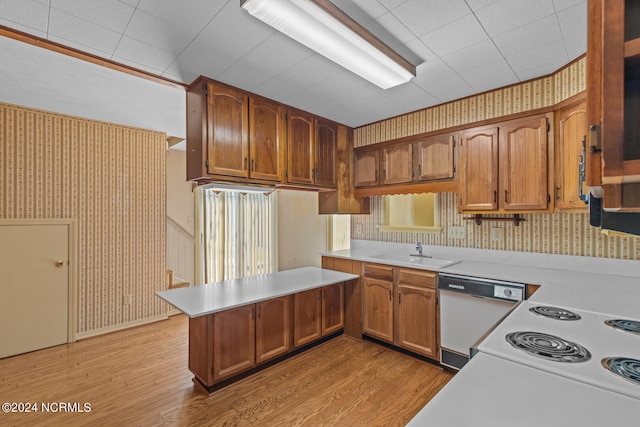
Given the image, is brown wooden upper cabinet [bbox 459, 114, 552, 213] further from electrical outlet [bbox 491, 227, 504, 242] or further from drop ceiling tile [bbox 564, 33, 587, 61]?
drop ceiling tile [bbox 564, 33, 587, 61]

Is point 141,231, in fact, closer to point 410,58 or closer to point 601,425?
point 410,58

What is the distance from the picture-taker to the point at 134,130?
387 centimetres

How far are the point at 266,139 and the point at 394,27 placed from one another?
4.76ft

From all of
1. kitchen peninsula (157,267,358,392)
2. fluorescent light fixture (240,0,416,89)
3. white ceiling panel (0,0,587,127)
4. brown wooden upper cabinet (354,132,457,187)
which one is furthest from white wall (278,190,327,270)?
fluorescent light fixture (240,0,416,89)

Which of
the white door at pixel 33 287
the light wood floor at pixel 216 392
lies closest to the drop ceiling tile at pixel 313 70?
the light wood floor at pixel 216 392

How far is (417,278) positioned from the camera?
2.82 m

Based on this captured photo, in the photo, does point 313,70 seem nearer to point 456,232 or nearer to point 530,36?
point 530,36

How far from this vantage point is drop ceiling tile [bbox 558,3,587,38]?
161 cm

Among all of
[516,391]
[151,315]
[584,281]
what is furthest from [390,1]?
[151,315]

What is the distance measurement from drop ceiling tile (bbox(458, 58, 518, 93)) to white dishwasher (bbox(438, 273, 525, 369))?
164 cm

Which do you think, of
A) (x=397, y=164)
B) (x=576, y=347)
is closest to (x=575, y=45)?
(x=397, y=164)

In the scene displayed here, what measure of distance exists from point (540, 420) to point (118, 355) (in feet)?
11.8

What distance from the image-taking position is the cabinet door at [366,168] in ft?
11.8
